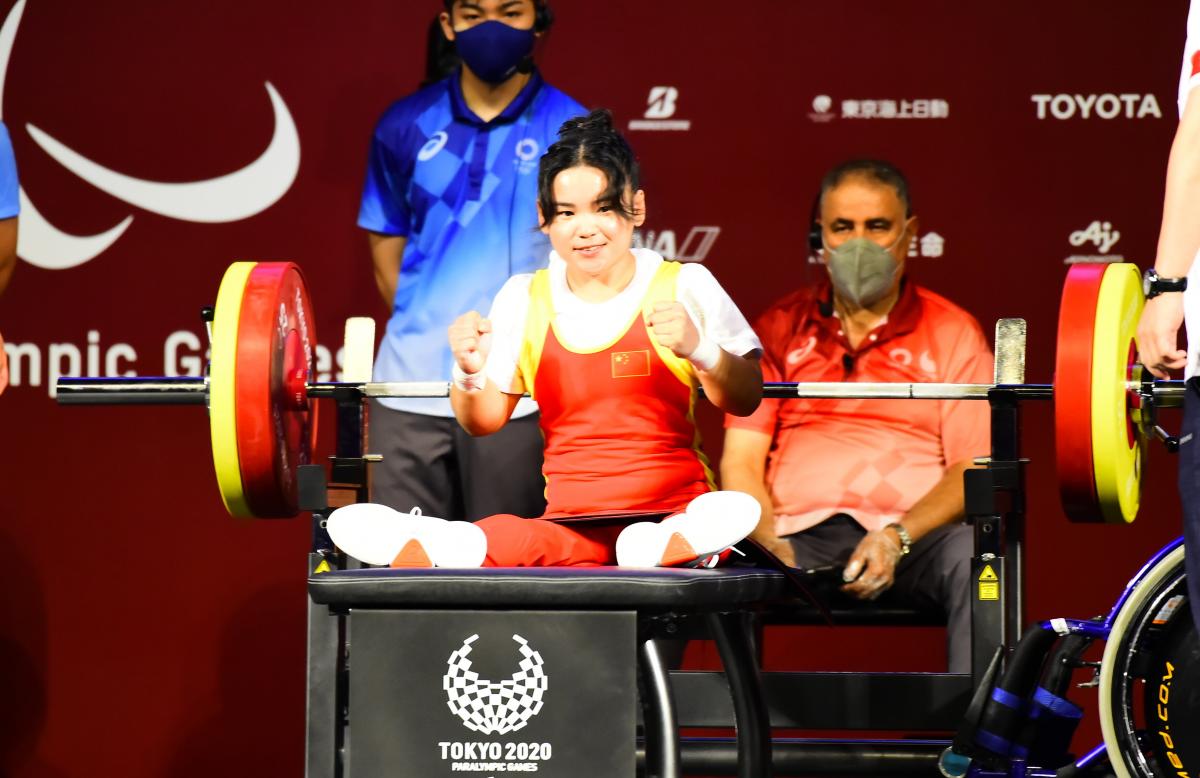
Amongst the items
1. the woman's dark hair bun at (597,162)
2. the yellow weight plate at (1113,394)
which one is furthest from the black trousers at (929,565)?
the woman's dark hair bun at (597,162)

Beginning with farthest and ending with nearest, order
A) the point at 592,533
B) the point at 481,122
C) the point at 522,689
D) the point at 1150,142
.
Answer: the point at 1150,142
the point at 481,122
the point at 592,533
the point at 522,689

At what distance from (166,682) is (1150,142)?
3122mm

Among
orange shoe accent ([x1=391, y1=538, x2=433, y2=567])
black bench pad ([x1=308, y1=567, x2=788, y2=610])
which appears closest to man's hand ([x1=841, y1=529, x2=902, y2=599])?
black bench pad ([x1=308, y1=567, x2=788, y2=610])

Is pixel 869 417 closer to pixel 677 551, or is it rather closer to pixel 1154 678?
pixel 1154 678

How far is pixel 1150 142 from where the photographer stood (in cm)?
462

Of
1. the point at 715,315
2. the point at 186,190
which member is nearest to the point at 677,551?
the point at 715,315

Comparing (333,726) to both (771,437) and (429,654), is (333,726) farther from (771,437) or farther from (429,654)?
(771,437)

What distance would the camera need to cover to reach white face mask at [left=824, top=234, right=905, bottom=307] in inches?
156

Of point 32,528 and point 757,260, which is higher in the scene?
point 757,260

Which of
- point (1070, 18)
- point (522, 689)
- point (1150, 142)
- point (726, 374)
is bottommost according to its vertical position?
point (522, 689)

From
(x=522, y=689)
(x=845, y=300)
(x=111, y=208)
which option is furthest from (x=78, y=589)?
(x=522, y=689)

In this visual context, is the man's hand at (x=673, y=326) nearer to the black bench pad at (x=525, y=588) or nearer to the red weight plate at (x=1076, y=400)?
the black bench pad at (x=525, y=588)

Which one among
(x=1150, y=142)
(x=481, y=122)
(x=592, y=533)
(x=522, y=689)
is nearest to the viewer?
(x=522, y=689)

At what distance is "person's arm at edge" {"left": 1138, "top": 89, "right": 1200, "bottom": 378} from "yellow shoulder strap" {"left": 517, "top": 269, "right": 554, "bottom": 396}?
124 cm
